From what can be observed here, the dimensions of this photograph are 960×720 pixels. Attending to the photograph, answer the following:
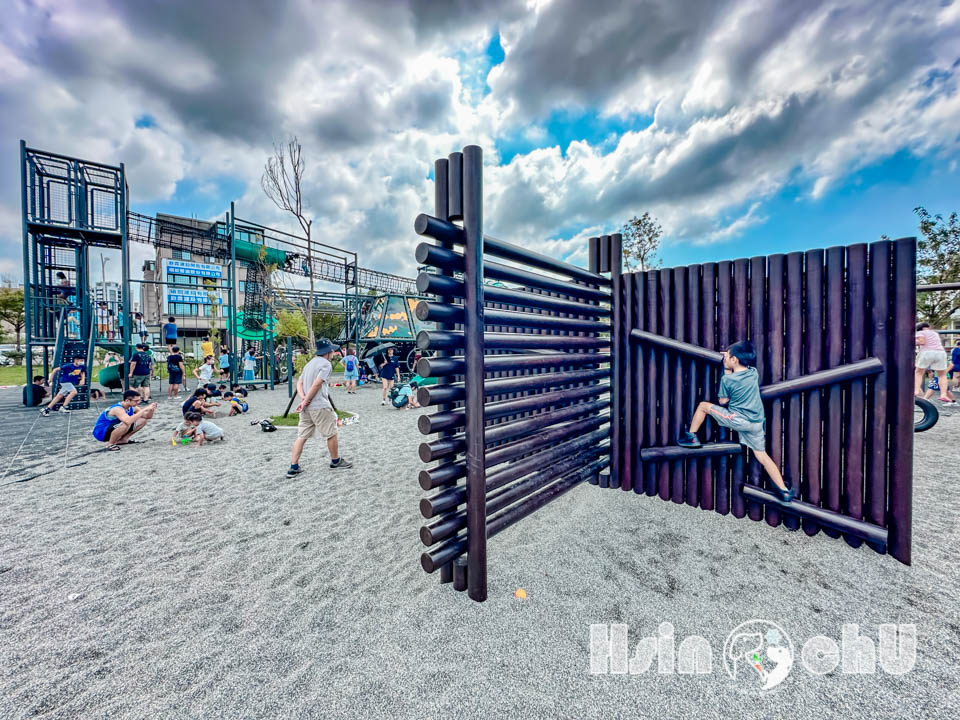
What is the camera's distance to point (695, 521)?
143 inches

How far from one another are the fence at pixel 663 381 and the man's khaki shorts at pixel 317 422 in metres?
2.71

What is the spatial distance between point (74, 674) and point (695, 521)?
14.5ft

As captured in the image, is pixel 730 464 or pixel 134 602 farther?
pixel 730 464

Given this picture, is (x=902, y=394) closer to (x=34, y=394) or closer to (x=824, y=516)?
(x=824, y=516)

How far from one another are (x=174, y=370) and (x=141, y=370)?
101 centimetres

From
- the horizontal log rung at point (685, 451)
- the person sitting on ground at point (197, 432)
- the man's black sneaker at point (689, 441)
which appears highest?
the man's black sneaker at point (689, 441)

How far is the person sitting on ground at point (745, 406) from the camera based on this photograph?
3311 mm

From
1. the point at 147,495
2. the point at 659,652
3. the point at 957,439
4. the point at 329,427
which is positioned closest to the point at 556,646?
the point at 659,652

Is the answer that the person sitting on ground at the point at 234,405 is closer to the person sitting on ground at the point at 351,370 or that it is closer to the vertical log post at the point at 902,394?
the person sitting on ground at the point at 351,370

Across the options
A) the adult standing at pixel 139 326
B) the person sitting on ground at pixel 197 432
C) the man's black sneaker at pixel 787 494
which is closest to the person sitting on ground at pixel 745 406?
the man's black sneaker at pixel 787 494

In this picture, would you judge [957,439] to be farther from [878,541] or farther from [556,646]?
[556,646]

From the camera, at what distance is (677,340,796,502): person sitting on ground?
3311 mm

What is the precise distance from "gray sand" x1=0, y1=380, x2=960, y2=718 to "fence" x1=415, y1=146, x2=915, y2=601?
1.12 ft

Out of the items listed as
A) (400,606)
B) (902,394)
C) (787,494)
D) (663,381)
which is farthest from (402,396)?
(902,394)
